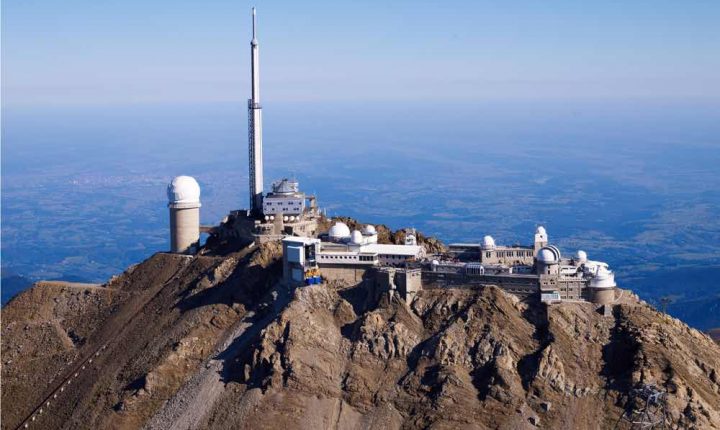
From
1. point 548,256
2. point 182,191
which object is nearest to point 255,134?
point 182,191

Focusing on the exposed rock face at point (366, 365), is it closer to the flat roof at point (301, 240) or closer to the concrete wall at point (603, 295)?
the concrete wall at point (603, 295)

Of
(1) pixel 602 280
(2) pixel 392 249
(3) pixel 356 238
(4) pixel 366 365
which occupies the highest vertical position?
(3) pixel 356 238

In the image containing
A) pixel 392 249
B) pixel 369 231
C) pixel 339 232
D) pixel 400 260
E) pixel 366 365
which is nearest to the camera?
pixel 366 365

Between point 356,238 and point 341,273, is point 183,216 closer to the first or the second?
point 341,273

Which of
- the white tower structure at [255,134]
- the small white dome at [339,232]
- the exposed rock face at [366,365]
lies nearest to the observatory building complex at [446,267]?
the small white dome at [339,232]

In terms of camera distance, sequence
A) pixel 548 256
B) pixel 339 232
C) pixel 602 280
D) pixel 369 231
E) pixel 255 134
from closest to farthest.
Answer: pixel 602 280 → pixel 548 256 → pixel 339 232 → pixel 369 231 → pixel 255 134

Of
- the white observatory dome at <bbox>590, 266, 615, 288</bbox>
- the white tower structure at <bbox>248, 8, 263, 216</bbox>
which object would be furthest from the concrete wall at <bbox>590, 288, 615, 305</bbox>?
the white tower structure at <bbox>248, 8, 263, 216</bbox>

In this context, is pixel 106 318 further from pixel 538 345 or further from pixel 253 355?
pixel 538 345
